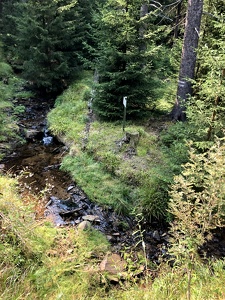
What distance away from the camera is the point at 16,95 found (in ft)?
39.4

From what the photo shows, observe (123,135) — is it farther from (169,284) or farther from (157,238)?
(169,284)

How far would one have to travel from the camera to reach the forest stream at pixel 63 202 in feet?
15.5

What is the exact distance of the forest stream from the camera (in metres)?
4.72

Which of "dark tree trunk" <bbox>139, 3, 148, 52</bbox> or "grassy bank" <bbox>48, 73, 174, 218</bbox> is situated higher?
"dark tree trunk" <bbox>139, 3, 148, 52</bbox>

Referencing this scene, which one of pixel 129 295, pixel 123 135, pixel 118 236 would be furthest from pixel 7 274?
pixel 123 135

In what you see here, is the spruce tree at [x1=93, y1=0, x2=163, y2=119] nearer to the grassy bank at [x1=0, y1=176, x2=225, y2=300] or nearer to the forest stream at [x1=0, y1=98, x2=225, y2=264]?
the forest stream at [x1=0, y1=98, x2=225, y2=264]

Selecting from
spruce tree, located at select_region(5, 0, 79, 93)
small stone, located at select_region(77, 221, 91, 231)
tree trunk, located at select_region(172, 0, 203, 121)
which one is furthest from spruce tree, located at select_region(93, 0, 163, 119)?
small stone, located at select_region(77, 221, 91, 231)

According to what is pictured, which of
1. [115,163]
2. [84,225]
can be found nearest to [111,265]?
[84,225]

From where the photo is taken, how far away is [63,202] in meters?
5.73

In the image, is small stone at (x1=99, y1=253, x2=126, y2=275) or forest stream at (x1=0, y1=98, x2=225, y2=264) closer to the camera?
small stone at (x1=99, y1=253, x2=126, y2=275)

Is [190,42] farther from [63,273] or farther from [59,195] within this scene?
[63,273]

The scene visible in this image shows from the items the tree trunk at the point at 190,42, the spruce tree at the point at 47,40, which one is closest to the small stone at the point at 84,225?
the tree trunk at the point at 190,42

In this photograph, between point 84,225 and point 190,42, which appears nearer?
point 84,225

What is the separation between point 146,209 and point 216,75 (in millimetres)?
2986
